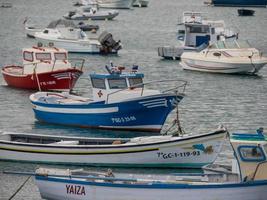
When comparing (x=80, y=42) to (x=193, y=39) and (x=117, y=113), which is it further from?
(x=117, y=113)

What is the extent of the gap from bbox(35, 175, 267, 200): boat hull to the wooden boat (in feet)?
16.9

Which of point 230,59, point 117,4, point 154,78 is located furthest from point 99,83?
point 117,4

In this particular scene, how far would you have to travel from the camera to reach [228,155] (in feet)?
156

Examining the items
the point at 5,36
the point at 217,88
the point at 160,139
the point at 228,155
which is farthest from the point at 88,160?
the point at 5,36

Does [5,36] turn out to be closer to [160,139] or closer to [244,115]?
[244,115]

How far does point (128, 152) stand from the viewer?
44.1 meters

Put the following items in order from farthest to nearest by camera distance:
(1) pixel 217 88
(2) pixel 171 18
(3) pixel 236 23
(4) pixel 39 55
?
(2) pixel 171 18
(3) pixel 236 23
(1) pixel 217 88
(4) pixel 39 55

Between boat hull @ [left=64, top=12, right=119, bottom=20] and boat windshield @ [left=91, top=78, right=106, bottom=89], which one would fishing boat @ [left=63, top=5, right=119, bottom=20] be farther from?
boat windshield @ [left=91, top=78, right=106, bottom=89]

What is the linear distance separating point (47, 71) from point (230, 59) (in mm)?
15240

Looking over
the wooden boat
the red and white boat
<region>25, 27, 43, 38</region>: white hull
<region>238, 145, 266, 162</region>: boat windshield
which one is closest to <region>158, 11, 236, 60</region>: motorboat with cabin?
the red and white boat

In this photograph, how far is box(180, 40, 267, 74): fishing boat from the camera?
7556 cm

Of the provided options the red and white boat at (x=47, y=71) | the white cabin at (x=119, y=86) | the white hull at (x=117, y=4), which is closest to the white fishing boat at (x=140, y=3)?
the white hull at (x=117, y=4)

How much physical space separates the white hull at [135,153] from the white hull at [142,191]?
5173mm

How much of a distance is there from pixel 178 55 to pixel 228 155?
123 ft
